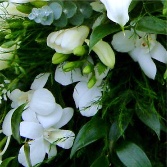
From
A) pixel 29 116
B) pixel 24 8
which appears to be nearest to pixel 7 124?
pixel 29 116

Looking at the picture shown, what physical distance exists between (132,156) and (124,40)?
122 millimetres

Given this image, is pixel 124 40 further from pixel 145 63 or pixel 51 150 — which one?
pixel 51 150

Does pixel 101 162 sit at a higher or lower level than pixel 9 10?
lower

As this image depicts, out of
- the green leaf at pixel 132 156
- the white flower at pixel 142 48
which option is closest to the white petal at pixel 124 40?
the white flower at pixel 142 48

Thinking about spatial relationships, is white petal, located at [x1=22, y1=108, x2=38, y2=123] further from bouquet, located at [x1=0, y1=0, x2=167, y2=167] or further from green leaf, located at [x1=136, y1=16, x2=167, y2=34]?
green leaf, located at [x1=136, y1=16, x2=167, y2=34]

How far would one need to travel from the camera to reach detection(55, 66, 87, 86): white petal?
541 millimetres

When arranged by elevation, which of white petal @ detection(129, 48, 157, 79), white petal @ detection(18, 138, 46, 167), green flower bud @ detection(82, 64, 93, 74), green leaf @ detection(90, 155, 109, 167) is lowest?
white petal @ detection(18, 138, 46, 167)

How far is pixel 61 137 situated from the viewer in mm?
536

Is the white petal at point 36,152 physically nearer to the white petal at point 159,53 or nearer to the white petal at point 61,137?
the white petal at point 61,137

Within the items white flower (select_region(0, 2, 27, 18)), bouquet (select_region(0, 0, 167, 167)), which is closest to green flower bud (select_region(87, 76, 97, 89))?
bouquet (select_region(0, 0, 167, 167))

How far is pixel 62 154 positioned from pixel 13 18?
0.16 meters

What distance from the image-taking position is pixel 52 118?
0.54m

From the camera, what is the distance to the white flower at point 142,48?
0.53 metres

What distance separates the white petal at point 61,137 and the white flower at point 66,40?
89mm
